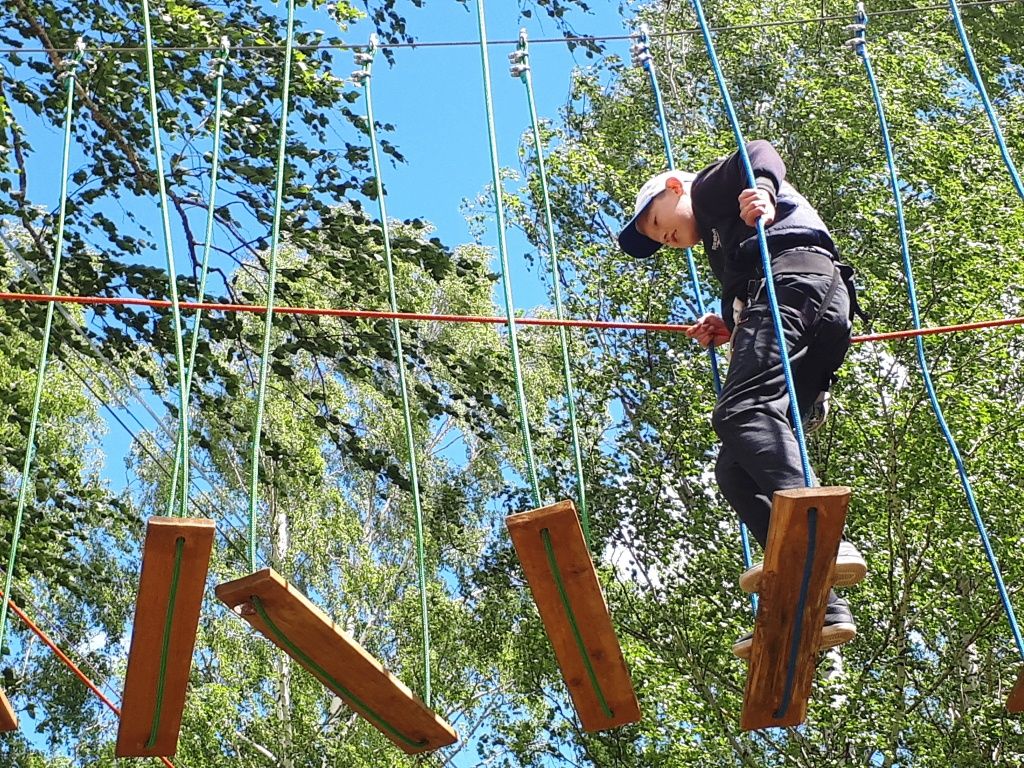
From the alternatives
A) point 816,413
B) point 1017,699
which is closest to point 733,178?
point 816,413

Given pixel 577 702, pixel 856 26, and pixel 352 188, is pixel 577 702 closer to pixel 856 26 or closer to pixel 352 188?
pixel 856 26

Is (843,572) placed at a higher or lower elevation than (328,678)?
higher

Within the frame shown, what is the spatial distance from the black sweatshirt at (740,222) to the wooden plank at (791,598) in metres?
0.75

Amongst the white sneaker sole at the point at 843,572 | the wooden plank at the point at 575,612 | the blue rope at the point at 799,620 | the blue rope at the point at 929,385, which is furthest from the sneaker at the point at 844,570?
the blue rope at the point at 929,385

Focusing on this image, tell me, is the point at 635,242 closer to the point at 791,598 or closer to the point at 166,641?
the point at 791,598

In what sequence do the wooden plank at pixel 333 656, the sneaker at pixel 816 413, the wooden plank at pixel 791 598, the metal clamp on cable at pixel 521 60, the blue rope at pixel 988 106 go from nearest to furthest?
the wooden plank at pixel 791 598 < the wooden plank at pixel 333 656 < the sneaker at pixel 816 413 < the blue rope at pixel 988 106 < the metal clamp on cable at pixel 521 60

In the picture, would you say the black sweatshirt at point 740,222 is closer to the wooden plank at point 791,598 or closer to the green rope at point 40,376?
the wooden plank at point 791,598

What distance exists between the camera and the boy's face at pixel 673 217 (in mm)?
3088

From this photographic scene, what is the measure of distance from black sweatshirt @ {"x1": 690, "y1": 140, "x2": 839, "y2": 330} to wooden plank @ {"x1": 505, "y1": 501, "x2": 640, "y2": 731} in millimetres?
720

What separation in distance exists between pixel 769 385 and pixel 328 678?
3.39 ft

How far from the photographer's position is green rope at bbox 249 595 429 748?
258 centimetres

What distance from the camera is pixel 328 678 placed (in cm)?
276

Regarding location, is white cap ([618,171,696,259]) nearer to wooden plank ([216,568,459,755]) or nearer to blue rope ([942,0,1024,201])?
blue rope ([942,0,1024,201])

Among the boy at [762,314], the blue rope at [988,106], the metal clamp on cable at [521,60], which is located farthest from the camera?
the metal clamp on cable at [521,60]
